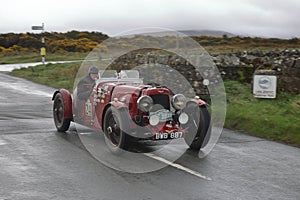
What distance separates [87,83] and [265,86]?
6296 mm

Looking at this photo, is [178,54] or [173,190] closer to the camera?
[173,190]

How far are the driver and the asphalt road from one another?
3.21ft

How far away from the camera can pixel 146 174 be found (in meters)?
6.93

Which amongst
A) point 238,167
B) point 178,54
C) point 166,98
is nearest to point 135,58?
point 178,54

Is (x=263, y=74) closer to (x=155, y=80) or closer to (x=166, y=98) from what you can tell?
(x=155, y=80)

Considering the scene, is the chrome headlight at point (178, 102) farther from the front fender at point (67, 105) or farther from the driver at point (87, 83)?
the front fender at point (67, 105)

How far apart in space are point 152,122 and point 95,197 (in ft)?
8.92

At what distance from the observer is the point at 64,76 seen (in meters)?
26.6

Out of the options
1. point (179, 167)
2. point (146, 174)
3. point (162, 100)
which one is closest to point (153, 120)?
point (162, 100)

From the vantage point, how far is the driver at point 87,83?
9983mm

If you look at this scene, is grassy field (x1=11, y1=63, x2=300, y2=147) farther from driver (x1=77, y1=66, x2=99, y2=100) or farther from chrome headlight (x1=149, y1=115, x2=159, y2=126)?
driver (x1=77, y1=66, x2=99, y2=100)

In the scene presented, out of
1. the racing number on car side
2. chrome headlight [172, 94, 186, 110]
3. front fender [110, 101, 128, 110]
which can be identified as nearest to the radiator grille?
chrome headlight [172, 94, 186, 110]

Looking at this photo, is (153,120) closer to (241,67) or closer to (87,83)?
(87,83)

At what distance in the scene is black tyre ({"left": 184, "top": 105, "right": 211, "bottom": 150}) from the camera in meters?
8.66
